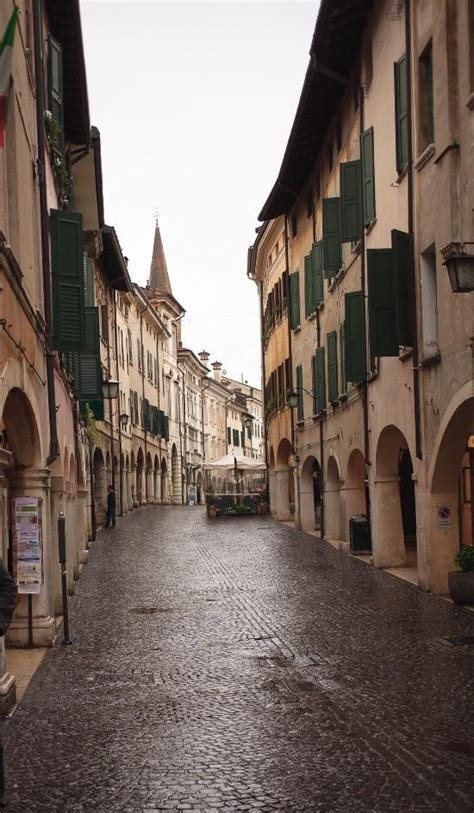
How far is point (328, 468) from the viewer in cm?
2878

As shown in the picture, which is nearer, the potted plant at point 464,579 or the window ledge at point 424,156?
the potted plant at point 464,579

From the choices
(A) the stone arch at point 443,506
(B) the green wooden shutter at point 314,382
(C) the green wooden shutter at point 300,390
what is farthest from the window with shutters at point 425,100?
(C) the green wooden shutter at point 300,390

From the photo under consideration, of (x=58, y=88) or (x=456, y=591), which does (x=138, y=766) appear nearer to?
(x=456, y=591)

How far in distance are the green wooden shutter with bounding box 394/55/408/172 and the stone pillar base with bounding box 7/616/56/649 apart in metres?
9.81

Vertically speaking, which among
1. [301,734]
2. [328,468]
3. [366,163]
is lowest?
[301,734]

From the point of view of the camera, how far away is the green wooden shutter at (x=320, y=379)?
2836 cm

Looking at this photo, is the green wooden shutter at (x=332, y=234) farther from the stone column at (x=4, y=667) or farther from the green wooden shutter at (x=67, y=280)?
the stone column at (x=4, y=667)

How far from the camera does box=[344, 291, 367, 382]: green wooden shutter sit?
21.1 m

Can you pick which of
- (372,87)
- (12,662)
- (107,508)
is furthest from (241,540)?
(12,662)

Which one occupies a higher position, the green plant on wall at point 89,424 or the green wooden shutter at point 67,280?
the green wooden shutter at point 67,280

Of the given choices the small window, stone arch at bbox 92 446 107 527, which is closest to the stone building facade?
the small window

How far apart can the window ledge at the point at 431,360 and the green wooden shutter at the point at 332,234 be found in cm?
696

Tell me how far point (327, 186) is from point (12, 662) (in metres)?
17.9

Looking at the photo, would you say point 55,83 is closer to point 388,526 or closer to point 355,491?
point 388,526
